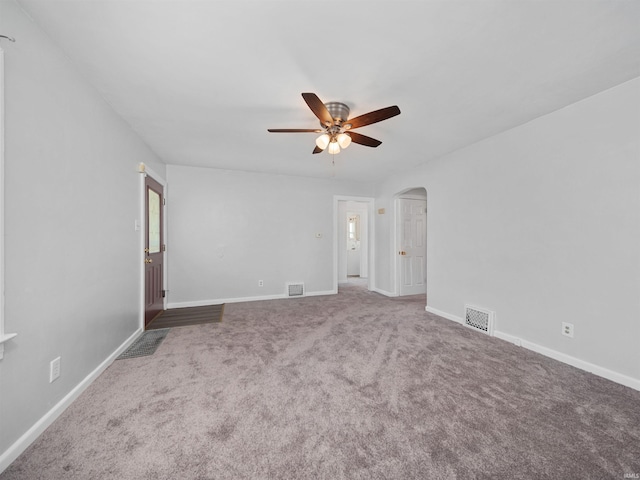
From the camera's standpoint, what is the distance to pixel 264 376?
7.11 feet

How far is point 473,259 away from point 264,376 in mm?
2932

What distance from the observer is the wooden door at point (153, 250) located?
132 inches

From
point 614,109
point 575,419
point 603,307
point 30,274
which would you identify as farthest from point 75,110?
point 603,307

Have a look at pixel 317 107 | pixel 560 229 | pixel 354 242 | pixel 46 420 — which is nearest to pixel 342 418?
pixel 46 420

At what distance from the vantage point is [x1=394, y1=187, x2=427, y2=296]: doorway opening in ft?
16.6

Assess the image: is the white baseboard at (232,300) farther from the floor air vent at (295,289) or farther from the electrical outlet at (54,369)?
the electrical outlet at (54,369)

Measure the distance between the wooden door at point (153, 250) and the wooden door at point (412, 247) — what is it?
4.25 meters

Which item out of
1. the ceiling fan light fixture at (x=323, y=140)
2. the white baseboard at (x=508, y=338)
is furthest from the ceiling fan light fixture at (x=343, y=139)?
the white baseboard at (x=508, y=338)

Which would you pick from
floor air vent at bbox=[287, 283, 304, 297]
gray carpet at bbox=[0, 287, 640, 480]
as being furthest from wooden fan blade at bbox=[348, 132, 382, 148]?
floor air vent at bbox=[287, 283, 304, 297]

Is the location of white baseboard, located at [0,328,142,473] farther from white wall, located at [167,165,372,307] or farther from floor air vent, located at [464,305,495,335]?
floor air vent, located at [464,305,495,335]

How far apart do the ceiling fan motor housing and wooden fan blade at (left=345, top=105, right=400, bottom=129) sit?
214 millimetres

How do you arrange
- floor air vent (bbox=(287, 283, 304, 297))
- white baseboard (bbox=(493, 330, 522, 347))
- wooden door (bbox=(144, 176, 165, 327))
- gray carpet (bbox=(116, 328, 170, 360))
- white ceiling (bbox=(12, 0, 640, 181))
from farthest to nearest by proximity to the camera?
floor air vent (bbox=(287, 283, 304, 297)) < wooden door (bbox=(144, 176, 165, 327)) < white baseboard (bbox=(493, 330, 522, 347)) < gray carpet (bbox=(116, 328, 170, 360)) < white ceiling (bbox=(12, 0, 640, 181))

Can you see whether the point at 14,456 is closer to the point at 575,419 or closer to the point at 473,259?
the point at 575,419

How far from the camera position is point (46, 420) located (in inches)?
61.2
